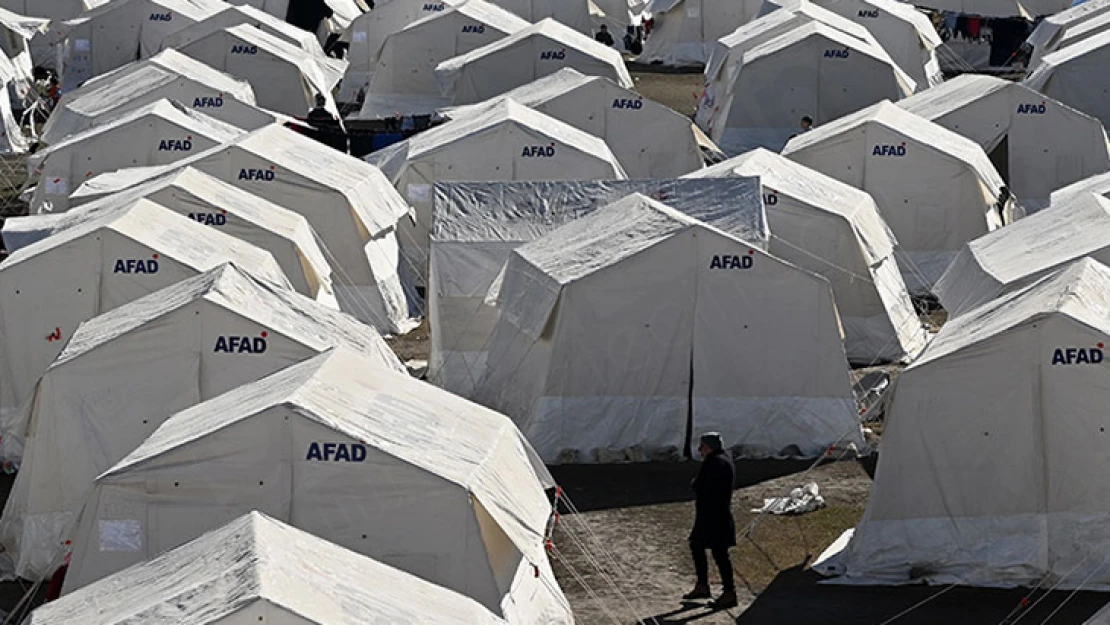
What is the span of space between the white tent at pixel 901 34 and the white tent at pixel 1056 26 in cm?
222

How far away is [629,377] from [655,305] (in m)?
0.81

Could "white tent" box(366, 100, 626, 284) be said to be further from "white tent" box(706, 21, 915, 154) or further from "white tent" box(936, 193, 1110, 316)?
"white tent" box(706, 21, 915, 154)

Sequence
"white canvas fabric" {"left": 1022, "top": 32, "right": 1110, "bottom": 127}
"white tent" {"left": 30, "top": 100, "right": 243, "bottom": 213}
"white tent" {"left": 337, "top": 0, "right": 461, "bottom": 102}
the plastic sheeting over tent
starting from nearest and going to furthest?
the plastic sheeting over tent, "white tent" {"left": 30, "top": 100, "right": 243, "bottom": 213}, "white canvas fabric" {"left": 1022, "top": 32, "right": 1110, "bottom": 127}, "white tent" {"left": 337, "top": 0, "right": 461, "bottom": 102}

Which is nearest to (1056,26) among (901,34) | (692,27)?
(901,34)

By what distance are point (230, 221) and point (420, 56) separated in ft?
72.8

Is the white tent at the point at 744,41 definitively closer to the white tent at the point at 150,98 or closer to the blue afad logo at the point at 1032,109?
the blue afad logo at the point at 1032,109

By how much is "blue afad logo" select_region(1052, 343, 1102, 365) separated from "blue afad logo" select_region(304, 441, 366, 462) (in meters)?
6.11

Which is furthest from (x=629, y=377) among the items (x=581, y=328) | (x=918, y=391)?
(x=918, y=391)

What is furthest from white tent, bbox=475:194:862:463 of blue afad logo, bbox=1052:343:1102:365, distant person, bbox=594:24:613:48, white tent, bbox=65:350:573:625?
distant person, bbox=594:24:613:48

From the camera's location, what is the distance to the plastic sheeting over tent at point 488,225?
1091 inches

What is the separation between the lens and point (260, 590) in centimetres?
1389

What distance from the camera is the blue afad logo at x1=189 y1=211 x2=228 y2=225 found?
28.8 metres

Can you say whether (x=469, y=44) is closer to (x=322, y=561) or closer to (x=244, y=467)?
(x=244, y=467)

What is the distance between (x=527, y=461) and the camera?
2009 centimetres
